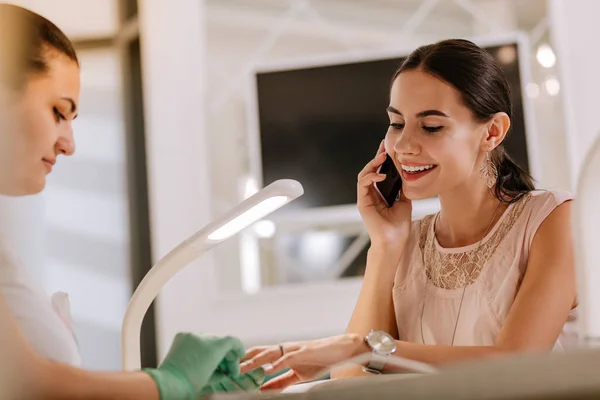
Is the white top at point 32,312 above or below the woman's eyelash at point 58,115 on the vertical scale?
below

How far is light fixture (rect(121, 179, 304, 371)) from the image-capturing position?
2.66ft

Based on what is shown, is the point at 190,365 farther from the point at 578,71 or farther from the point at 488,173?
the point at 578,71

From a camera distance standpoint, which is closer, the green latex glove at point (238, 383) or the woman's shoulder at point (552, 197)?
the green latex glove at point (238, 383)

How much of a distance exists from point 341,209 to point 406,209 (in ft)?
3.74

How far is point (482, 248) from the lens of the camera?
3.86 feet

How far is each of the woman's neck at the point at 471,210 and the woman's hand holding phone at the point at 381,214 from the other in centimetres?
7

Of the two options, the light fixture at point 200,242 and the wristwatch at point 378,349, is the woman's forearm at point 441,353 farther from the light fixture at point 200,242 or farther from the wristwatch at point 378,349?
the light fixture at point 200,242

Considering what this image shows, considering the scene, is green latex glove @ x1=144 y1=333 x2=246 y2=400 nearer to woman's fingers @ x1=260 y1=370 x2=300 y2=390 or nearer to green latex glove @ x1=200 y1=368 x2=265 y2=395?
green latex glove @ x1=200 y1=368 x2=265 y2=395

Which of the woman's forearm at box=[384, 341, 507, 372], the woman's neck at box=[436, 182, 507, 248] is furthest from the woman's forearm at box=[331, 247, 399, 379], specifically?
the woman's forearm at box=[384, 341, 507, 372]

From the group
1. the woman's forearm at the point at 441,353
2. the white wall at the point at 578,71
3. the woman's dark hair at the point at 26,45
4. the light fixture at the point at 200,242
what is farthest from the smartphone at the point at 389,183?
the white wall at the point at 578,71

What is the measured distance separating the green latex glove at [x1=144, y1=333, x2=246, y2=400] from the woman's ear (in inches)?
23.4

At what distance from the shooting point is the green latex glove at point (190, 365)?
0.70m

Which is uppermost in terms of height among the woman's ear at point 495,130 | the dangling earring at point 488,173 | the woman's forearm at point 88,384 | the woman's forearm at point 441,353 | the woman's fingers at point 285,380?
the woman's ear at point 495,130

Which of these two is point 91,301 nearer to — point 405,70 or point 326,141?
point 326,141
